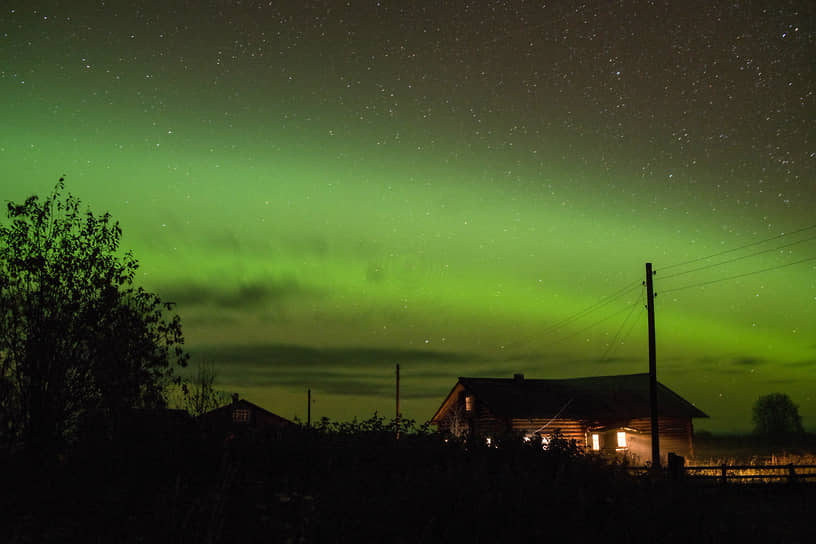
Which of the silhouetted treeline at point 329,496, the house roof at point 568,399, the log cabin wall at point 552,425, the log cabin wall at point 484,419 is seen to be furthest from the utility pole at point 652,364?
the log cabin wall at point 484,419

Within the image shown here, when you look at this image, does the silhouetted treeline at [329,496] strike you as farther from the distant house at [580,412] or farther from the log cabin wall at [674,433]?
the log cabin wall at [674,433]

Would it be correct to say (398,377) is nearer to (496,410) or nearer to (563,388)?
(496,410)

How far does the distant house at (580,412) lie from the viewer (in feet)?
151

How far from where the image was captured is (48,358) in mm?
16328

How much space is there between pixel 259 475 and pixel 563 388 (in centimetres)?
4474

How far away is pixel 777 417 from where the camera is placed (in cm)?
13475

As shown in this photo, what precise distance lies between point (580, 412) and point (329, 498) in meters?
40.4

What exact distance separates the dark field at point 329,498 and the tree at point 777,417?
140170 millimetres

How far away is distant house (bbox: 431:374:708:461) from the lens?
45.9 metres

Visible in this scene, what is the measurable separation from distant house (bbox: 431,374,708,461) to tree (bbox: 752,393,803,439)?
96.9m

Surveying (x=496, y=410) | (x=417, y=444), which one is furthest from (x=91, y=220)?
(x=496, y=410)

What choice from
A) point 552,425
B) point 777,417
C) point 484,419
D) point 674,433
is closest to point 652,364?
point 552,425

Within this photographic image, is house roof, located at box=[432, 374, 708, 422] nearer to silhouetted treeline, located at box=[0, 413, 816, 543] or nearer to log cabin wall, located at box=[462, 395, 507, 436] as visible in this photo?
log cabin wall, located at box=[462, 395, 507, 436]

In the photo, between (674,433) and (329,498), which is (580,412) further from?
(329,498)
